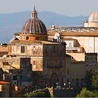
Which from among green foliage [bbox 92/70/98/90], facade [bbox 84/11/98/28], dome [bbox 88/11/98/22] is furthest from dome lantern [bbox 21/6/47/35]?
dome [bbox 88/11/98/22]

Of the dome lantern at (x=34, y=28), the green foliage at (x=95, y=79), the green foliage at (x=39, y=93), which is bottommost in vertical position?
the green foliage at (x=39, y=93)

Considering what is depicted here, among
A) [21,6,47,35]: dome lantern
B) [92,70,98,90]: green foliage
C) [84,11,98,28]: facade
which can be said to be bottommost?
[92,70,98,90]: green foliage

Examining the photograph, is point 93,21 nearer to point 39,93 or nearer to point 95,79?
point 95,79

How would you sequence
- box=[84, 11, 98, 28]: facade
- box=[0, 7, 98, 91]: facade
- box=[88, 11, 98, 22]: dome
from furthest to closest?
box=[88, 11, 98, 22]: dome
box=[84, 11, 98, 28]: facade
box=[0, 7, 98, 91]: facade

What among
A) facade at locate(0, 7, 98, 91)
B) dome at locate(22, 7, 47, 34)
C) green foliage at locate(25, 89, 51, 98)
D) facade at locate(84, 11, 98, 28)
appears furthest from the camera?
facade at locate(84, 11, 98, 28)

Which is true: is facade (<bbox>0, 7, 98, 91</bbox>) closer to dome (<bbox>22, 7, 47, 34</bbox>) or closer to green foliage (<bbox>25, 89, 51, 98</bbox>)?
dome (<bbox>22, 7, 47, 34</bbox>)

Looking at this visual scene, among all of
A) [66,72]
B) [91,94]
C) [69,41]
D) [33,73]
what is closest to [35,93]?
[91,94]

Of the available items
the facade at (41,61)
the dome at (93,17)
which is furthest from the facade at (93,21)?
the facade at (41,61)

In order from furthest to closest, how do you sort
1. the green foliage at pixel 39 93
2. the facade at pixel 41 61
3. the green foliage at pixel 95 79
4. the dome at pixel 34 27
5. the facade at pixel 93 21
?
the facade at pixel 93 21 < the dome at pixel 34 27 < the green foliage at pixel 95 79 < the facade at pixel 41 61 < the green foliage at pixel 39 93

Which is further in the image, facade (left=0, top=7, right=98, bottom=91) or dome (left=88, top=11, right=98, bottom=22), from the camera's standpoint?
dome (left=88, top=11, right=98, bottom=22)

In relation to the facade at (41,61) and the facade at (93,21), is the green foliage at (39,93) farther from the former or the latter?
the facade at (93,21)

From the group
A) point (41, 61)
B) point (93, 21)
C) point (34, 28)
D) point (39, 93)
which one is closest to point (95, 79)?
point (41, 61)

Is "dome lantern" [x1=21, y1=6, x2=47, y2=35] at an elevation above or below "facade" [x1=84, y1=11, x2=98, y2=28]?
below

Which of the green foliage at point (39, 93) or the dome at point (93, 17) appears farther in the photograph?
the dome at point (93, 17)
